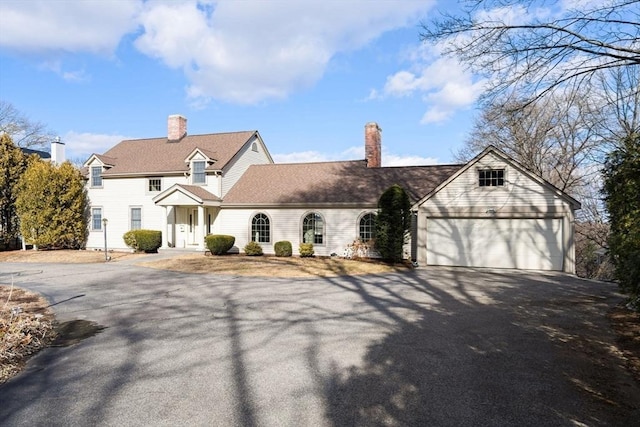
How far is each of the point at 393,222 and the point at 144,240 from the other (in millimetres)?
13940

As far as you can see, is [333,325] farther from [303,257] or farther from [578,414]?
[303,257]

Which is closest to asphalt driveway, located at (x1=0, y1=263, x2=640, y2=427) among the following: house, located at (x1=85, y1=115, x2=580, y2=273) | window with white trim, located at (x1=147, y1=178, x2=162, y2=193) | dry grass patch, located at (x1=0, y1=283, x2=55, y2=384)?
dry grass patch, located at (x1=0, y1=283, x2=55, y2=384)

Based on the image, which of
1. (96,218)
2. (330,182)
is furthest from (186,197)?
(96,218)

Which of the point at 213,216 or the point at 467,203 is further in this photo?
the point at 213,216

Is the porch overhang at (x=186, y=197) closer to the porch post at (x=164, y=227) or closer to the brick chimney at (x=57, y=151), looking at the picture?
the porch post at (x=164, y=227)

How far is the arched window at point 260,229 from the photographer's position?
22.5 metres

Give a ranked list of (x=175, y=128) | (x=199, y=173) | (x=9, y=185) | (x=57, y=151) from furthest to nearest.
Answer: (x=57, y=151)
(x=175, y=128)
(x=9, y=185)
(x=199, y=173)

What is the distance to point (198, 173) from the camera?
2386 centimetres

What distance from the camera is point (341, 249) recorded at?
21000 millimetres

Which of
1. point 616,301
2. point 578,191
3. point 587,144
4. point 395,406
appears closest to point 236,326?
point 395,406

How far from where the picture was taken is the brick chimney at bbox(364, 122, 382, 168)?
77.6ft

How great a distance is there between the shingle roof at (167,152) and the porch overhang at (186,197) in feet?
6.34

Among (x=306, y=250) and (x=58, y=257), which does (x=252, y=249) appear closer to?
(x=306, y=250)

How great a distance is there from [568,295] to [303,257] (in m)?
12.4
